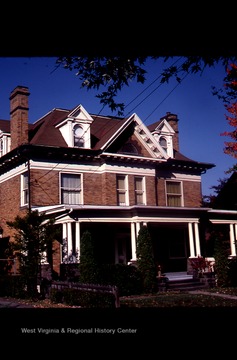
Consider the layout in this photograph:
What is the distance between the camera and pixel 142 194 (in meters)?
24.1

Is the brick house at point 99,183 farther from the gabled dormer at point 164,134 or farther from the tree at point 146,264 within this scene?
the tree at point 146,264

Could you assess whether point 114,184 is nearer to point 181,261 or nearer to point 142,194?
point 142,194

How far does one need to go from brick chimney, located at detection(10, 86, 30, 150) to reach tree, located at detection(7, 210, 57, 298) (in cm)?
742

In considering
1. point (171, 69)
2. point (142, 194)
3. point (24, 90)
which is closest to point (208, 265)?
point (142, 194)

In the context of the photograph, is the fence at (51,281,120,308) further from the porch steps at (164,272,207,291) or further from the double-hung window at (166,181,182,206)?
the double-hung window at (166,181,182,206)

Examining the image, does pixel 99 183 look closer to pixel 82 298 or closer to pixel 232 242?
pixel 232 242

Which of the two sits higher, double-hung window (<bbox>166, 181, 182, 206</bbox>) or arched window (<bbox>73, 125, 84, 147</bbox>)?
arched window (<bbox>73, 125, 84, 147</bbox>)

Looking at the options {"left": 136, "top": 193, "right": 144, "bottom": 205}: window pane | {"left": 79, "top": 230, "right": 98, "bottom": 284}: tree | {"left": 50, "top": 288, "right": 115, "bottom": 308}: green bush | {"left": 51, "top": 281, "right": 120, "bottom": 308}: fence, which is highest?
{"left": 136, "top": 193, "right": 144, "bottom": 205}: window pane

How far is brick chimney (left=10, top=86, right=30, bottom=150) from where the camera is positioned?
21891 millimetres

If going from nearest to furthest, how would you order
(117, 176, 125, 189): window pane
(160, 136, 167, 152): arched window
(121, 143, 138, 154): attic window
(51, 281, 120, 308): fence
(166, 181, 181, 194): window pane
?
(51, 281, 120, 308): fence
(117, 176, 125, 189): window pane
(121, 143, 138, 154): attic window
(166, 181, 181, 194): window pane
(160, 136, 167, 152): arched window

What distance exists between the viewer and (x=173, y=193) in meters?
26.1

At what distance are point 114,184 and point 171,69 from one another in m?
18.7

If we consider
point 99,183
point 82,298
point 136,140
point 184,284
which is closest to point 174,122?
point 136,140

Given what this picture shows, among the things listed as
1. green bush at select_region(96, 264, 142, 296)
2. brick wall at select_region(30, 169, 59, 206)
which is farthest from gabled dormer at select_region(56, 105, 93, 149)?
green bush at select_region(96, 264, 142, 296)
